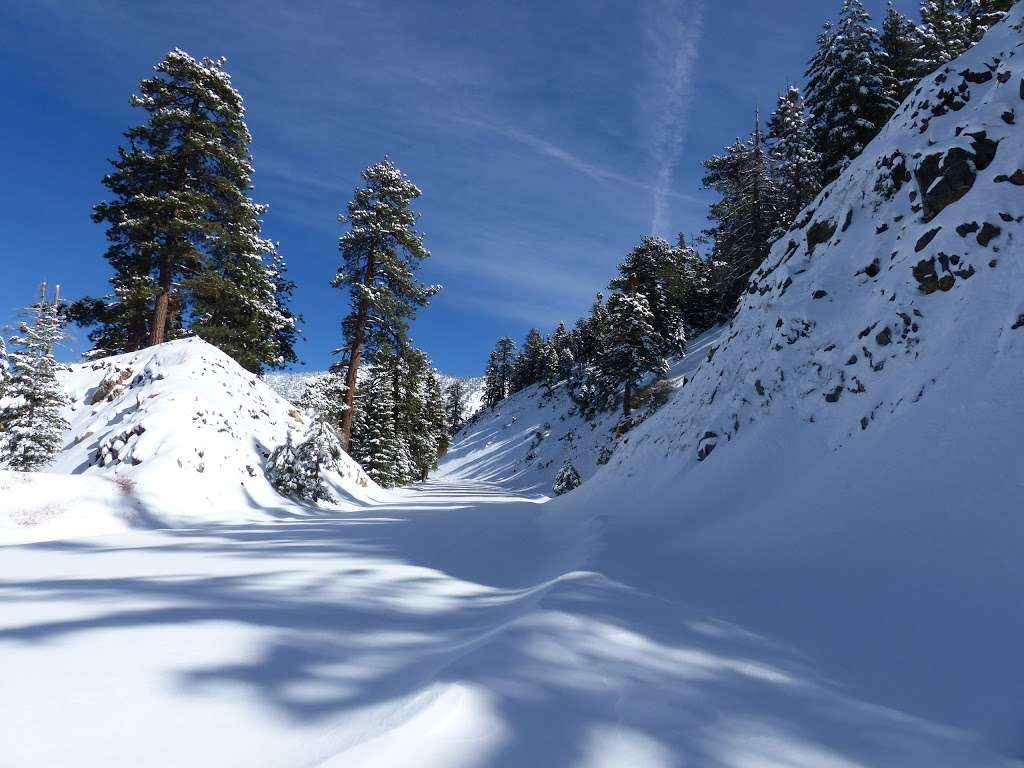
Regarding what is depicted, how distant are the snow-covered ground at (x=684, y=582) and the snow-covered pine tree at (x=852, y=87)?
38.5 feet

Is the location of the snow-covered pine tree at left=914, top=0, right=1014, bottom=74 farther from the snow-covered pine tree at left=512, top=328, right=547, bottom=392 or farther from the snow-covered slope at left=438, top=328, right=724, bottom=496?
the snow-covered pine tree at left=512, top=328, right=547, bottom=392

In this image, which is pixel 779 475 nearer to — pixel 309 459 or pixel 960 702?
pixel 960 702

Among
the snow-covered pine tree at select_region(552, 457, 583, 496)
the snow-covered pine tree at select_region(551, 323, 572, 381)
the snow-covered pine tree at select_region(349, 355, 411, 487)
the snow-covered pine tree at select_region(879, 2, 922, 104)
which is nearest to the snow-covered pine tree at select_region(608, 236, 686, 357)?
the snow-covered pine tree at select_region(552, 457, 583, 496)

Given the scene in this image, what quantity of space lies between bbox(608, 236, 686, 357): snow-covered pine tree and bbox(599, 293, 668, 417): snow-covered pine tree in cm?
191

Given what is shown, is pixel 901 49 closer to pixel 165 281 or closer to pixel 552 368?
pixel 165 281

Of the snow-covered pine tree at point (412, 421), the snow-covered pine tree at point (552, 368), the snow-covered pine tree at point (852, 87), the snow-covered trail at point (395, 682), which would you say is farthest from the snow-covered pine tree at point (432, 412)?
the snow-covered trail at point (395, 682)

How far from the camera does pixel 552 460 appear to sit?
4228cm

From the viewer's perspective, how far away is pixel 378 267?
750 inches

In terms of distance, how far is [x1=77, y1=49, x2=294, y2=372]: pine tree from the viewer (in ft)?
49.8

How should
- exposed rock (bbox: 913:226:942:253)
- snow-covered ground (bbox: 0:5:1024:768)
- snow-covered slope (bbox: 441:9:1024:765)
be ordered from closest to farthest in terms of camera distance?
snow-covered ground (bbox: 0:5:1024:768), snow-covered slope (bbox: 441:9:1024:765), exposed rock (bbox: 913:226:942:253)

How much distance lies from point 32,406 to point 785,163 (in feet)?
101

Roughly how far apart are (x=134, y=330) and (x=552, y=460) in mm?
31650

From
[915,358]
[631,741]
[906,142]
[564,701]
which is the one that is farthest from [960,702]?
[906,142]

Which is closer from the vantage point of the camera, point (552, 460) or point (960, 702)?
point (960, 702)
